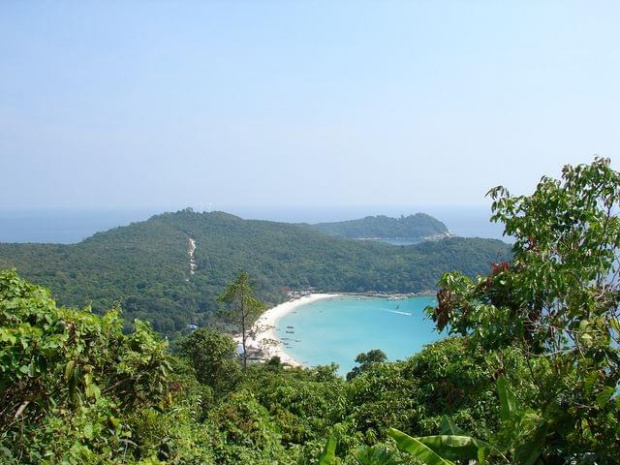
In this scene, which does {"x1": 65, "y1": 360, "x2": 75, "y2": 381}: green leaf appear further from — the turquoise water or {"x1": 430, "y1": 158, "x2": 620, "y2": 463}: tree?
the turquoise water

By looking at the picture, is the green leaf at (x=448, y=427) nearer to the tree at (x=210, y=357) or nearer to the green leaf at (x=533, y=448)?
the green leaf at (x=533, y=448)

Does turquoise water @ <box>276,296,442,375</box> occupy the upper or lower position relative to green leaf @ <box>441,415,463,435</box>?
lower

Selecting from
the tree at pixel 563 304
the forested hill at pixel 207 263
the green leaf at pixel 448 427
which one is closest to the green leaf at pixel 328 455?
the green leaf at pixel 448 427

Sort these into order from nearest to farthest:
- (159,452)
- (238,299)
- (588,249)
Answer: (588,249), (159,452), (238,299)

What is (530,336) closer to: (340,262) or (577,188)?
(577,188)

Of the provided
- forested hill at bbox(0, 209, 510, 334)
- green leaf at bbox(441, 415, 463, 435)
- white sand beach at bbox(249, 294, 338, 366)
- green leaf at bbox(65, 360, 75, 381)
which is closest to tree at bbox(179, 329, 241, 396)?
green leaf at bbox(441, 415, 463, 435)

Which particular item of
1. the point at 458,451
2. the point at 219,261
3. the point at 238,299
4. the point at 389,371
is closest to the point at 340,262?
the point at 219,261
